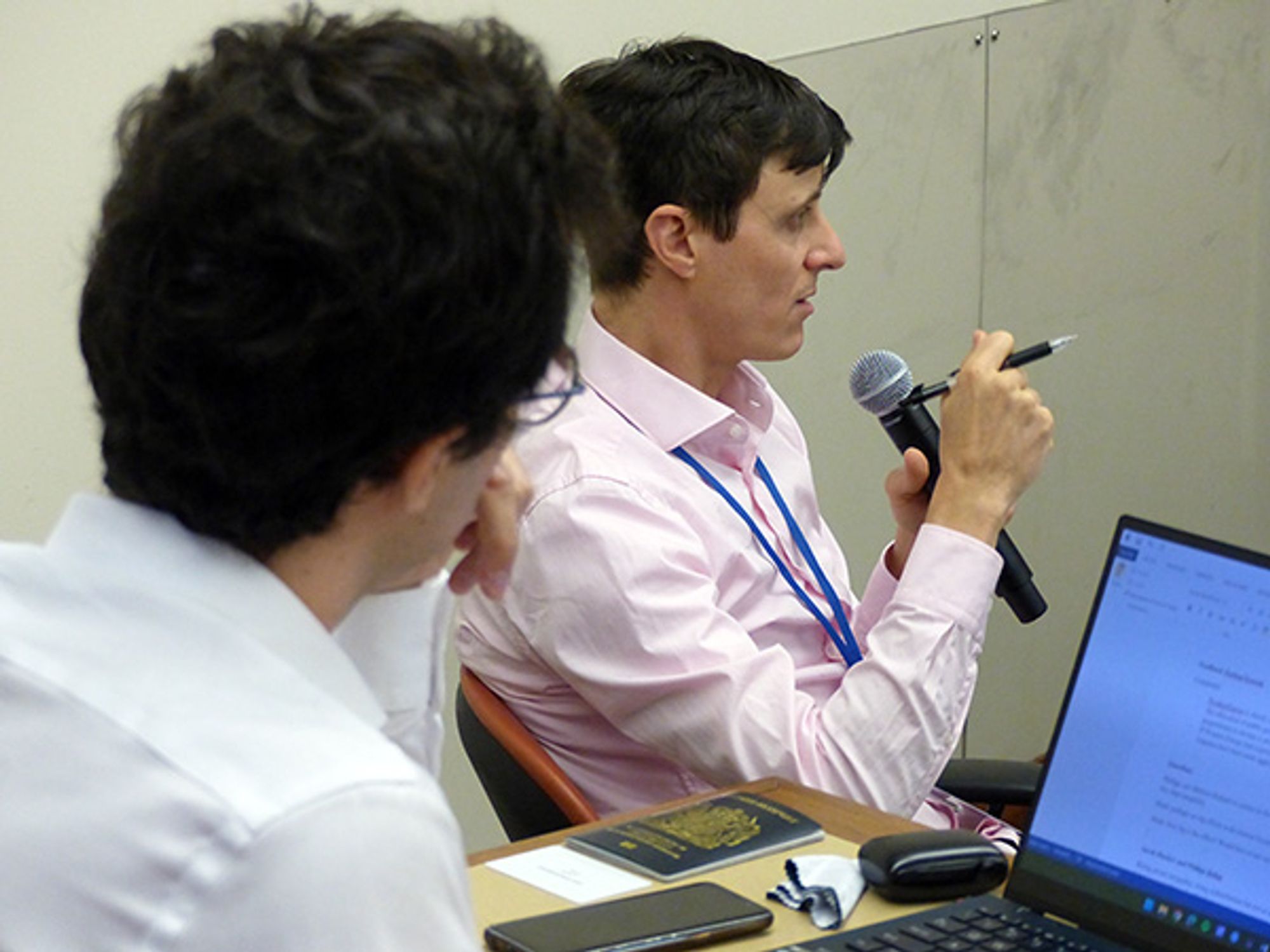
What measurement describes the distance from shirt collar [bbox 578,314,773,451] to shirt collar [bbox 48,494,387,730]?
1020 millimetres

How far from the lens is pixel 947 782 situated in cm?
202

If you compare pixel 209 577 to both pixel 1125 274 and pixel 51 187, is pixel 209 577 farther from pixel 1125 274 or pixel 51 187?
pixel 1125 274

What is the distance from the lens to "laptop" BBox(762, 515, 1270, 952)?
1115 millimetres

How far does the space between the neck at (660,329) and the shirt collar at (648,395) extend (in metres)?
0.03

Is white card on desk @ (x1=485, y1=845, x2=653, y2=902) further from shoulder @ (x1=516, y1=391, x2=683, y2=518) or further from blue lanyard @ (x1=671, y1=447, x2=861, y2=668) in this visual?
blue lanyard @ (x1=671, y1=447, x2=861, y2=668)

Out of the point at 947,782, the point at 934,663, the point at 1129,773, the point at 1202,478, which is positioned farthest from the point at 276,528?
the point at 1202,478

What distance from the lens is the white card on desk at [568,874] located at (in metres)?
1.29

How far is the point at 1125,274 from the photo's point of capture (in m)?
2.80

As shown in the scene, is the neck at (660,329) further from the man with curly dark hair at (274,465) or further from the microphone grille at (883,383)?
the man with curly dark hair at (274,465)

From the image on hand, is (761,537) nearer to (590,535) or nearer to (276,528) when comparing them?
(590,535)

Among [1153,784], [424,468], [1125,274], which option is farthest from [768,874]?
[1125,274]

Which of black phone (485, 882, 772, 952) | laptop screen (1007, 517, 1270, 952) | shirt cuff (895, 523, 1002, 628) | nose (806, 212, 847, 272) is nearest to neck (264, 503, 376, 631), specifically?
black phone (485, 882, 772, 952)

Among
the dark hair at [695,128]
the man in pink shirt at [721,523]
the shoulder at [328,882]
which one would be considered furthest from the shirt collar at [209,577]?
the dark hair at [695,128]

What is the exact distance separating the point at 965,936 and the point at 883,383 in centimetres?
84
